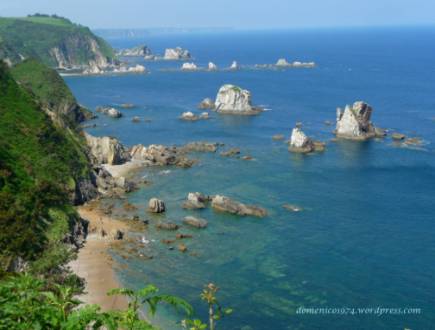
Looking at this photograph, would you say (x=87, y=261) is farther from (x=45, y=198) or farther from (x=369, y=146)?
(x=369, y=146)

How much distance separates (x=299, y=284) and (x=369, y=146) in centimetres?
6858

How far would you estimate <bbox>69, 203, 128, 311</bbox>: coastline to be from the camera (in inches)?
2163

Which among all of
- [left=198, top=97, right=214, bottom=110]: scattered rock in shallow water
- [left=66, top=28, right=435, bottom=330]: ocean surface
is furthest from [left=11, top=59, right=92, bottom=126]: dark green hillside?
[left=198, top=97, right=214, bottom=110]: scattered rock in shallow water

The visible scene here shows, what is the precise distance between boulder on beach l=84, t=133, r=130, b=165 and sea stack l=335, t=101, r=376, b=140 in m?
53.6

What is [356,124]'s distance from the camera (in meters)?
125

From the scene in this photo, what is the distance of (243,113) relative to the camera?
15625 cm

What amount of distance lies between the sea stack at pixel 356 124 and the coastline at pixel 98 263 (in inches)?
2743

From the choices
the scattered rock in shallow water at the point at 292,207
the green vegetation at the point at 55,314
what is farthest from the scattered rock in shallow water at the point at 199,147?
the green vegetation at the point at 55,314

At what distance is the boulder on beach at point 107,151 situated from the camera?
104 metres

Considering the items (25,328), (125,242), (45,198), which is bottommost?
(125,242)

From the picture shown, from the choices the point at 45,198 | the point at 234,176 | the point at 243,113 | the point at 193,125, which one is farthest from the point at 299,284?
the point at 243,113

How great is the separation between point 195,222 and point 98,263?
1655cm

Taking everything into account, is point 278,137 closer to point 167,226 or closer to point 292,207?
point 292,207

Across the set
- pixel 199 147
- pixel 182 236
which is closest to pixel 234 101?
pixel 199 147
